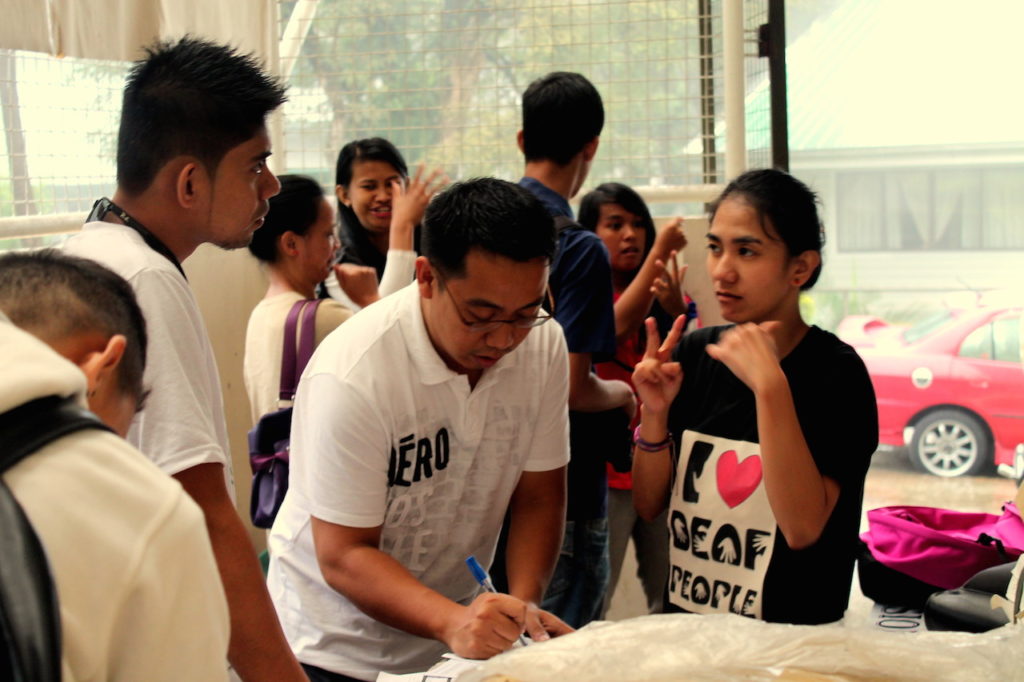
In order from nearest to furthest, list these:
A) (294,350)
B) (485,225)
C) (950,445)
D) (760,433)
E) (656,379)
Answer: (485,225) → (760,433) → (656,379) → (294,350) → (950,445)

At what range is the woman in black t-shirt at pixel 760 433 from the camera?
150cm

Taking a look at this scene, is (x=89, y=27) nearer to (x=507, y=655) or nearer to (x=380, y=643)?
(x=380, y=643)

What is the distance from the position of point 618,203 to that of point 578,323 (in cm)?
86

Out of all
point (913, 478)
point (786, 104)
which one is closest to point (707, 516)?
point (786, 104)

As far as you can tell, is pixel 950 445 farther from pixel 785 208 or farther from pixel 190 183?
pixel 190 183

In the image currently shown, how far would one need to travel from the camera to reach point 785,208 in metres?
1.66

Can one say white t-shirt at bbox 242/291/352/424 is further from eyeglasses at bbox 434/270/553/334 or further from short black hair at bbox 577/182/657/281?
short black hair at bbox 577/182/657/281

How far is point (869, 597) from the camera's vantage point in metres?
2.44

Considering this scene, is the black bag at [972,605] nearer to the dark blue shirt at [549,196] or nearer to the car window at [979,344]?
the dark blue shirt at [549,196]

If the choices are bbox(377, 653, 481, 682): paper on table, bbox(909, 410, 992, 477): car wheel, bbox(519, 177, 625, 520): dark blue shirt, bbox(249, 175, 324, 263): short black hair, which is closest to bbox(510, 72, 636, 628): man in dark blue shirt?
bbox(519, 177, 625, 520): dark blue shirt

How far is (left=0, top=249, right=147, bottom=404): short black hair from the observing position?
2.40 feet

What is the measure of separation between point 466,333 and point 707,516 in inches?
20.7

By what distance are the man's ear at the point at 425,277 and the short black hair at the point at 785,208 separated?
60cm

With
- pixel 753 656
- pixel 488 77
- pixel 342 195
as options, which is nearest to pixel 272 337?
pixel 342 195
